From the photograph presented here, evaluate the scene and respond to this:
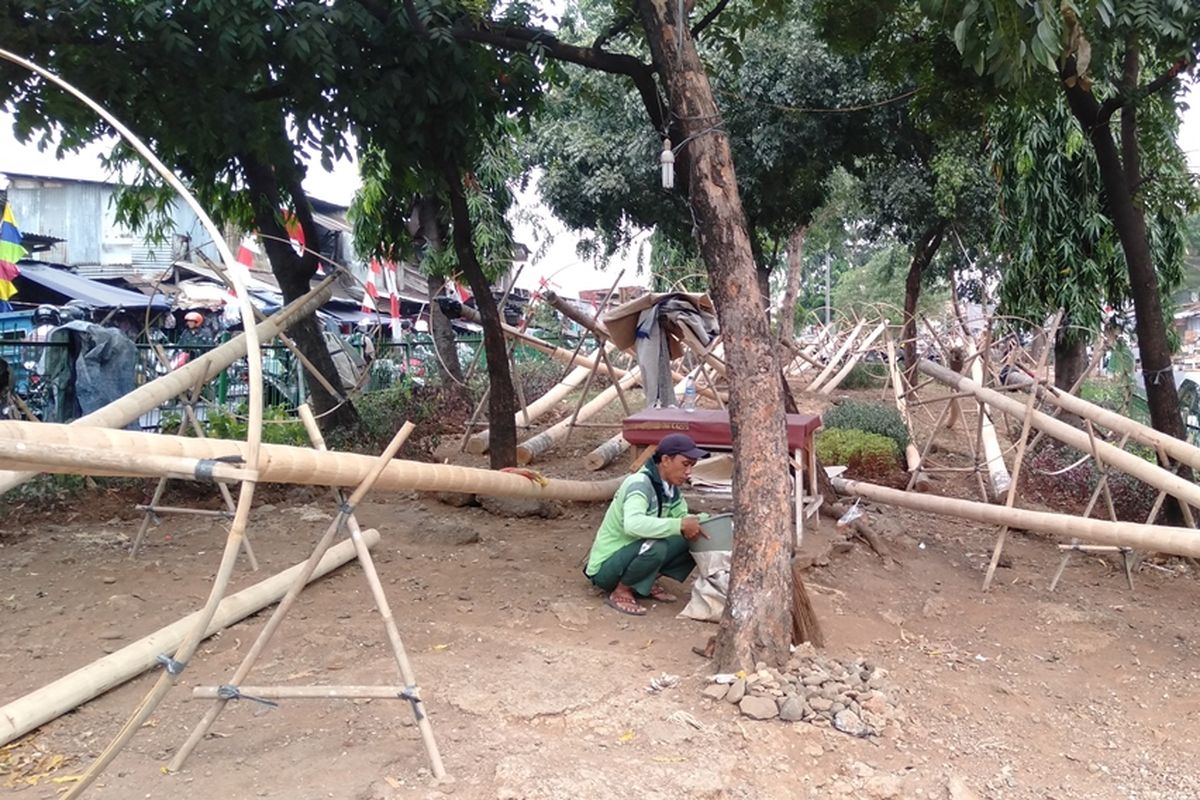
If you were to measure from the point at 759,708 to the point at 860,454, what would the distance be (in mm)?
5859

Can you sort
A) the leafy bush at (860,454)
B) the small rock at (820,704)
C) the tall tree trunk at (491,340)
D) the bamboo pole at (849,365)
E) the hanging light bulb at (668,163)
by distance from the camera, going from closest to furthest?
the small rock at (820,704) < the hanging light bulb at (668,163) < the tall tree trunk at (491,340) < the leafy bush at (860,454) < the bamboo pole at (849,365)

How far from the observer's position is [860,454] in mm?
8867

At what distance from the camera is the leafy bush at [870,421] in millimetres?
10047

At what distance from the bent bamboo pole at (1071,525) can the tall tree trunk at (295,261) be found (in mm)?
4872

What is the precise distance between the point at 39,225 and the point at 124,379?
17.3 meters

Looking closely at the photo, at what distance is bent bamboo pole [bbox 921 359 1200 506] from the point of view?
494 centimetres

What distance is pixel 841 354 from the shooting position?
48.2ft

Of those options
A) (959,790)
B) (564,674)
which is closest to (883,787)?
(959,790)

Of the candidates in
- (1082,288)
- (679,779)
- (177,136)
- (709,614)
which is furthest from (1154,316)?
(177,136)

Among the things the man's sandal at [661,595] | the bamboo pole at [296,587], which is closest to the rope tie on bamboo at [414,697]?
the bamboo pole at [296,587]

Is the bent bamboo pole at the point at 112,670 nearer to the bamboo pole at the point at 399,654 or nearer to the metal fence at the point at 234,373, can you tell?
the bamboo pole at the point at 399,654

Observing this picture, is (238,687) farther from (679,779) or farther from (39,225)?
(39,225)

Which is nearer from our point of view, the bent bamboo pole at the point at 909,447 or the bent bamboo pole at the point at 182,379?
the bent bamboo pole at the point at 182,379

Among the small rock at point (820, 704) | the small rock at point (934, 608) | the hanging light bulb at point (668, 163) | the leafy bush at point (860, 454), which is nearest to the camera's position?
the small rock at point (820, 704)
